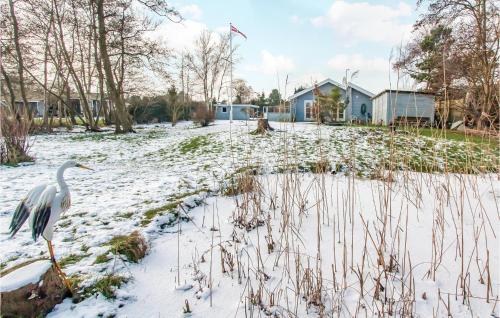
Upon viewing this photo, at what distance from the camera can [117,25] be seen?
1203 cm

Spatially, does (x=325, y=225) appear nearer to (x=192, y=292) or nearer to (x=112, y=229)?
(x=192, y=292)

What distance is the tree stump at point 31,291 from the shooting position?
4.42 ft

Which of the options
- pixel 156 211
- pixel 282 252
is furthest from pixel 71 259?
pixel 282 252

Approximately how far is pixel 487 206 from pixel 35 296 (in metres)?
4.06

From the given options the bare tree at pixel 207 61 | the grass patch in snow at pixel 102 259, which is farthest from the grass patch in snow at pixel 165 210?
the bare tree at pixel 207 61

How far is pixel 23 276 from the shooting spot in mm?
1436

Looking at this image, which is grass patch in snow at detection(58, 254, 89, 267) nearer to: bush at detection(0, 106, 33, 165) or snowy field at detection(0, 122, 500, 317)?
snowy field at detection(0, 122, 500, 317)

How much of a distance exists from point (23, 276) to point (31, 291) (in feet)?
→ 0.33

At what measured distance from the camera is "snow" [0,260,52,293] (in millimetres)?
1365

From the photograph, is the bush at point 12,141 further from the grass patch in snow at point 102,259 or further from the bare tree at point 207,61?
the bare tree at point 207,61

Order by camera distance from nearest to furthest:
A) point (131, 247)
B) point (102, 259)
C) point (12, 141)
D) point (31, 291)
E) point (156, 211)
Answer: point (31, 291)
point (102, 259)
point (131, 247)
point (156, 211)
point (12, 141)

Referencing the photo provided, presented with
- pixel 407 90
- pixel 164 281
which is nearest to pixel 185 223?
pixel 164 281

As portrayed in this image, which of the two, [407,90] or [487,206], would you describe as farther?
[487,206]

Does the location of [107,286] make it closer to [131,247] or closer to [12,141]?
[131,247]
